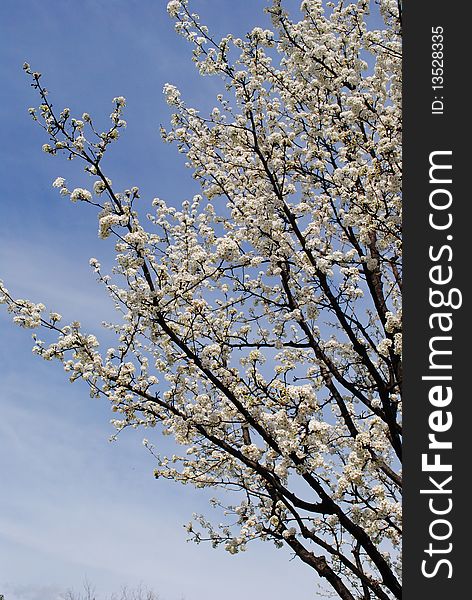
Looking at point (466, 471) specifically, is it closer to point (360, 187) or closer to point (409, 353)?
point (409, 353)

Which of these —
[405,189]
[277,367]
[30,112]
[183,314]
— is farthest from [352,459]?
[30,112]

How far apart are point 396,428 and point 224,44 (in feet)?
14.0

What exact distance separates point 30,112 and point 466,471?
14.2ft

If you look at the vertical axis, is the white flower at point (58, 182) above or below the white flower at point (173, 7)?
below

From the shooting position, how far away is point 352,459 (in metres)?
6.59

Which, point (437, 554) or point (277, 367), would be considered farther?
point (277, 367)

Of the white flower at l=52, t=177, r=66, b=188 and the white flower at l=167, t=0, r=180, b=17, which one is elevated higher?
the white flower at l=167, t=0, r=180, b=17

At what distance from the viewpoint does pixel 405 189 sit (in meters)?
5.10

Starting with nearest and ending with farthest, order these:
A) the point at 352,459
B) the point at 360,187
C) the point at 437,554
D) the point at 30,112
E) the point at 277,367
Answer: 1. the point at 437,554
2. the point at 30,112
3. the point at 352,459
4. the point at 277,367
5. the point at 360,187

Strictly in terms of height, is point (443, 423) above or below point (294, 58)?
below

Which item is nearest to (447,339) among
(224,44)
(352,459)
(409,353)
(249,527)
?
(409,353)

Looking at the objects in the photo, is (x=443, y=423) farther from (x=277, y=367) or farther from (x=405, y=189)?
(x=277, y=367)

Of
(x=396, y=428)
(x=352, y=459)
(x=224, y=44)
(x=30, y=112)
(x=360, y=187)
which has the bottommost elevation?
(x=352, y=459)

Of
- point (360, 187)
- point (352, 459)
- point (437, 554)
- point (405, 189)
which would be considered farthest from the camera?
point (360, 187)
